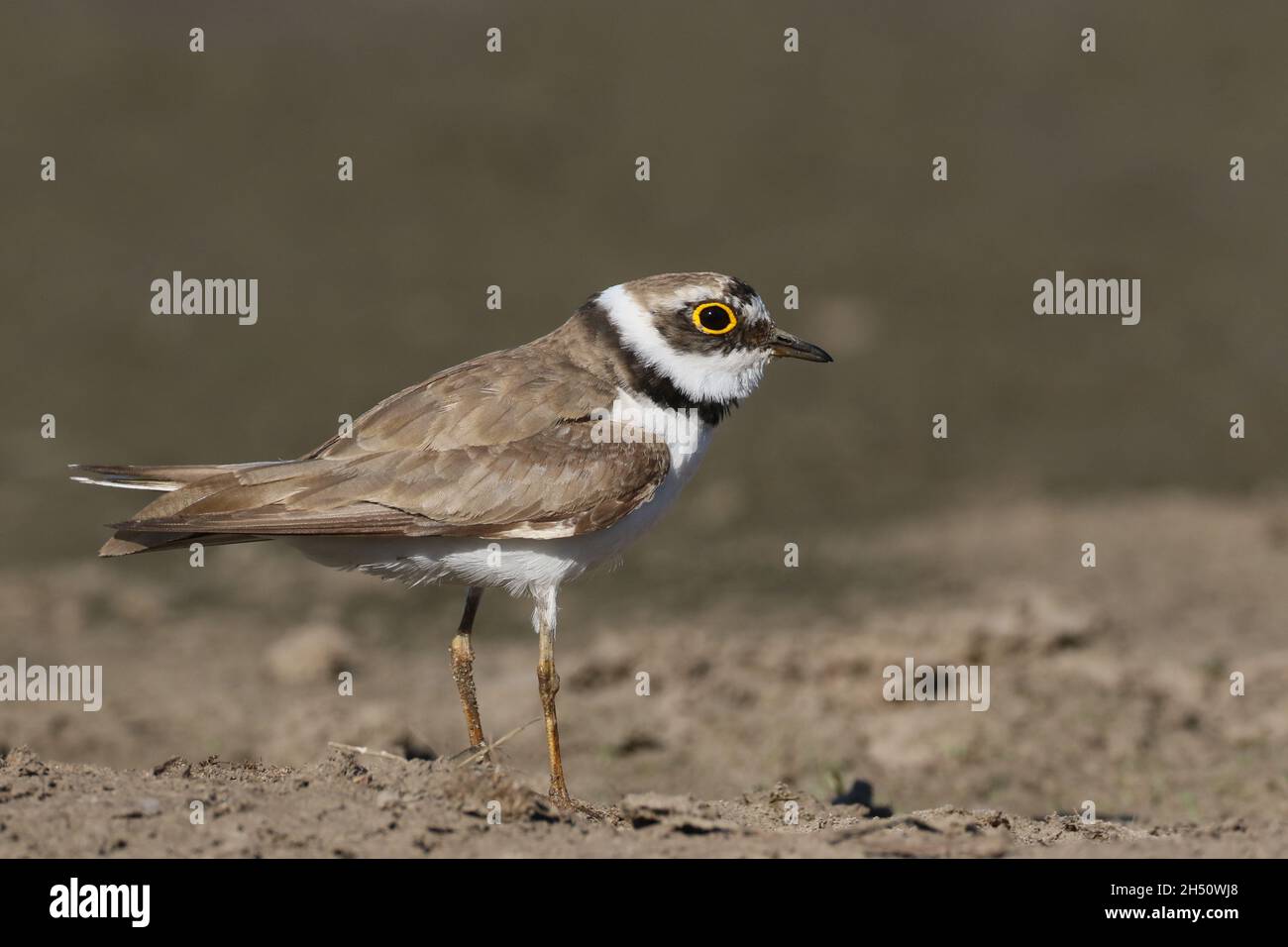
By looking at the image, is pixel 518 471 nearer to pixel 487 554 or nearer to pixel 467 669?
pixel 487 554

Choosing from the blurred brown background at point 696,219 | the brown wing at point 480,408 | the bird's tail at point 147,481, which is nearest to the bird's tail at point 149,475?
the bird's tail at point 147,481

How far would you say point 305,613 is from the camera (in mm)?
12773

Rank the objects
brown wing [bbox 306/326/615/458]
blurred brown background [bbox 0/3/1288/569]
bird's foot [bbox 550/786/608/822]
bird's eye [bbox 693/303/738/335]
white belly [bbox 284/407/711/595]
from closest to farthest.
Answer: bird's foot [bbox 550/786/608/822]
white belly [bbox 284/407/711/595]
brown wing [bbox 306/326/615/458]
bird's eye [bbox 693/303/738/335]
blurred brown background [bbox 0/3/1288/569]

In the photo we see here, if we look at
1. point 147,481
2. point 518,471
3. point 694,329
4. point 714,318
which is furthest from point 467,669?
point 714,318

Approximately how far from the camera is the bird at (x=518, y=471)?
696 centimetres

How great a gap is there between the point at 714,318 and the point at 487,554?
5.04ft

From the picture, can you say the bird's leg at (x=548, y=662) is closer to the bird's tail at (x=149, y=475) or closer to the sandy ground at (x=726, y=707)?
the sandy ground at (x=726, y=707)

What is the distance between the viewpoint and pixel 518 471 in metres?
7.05

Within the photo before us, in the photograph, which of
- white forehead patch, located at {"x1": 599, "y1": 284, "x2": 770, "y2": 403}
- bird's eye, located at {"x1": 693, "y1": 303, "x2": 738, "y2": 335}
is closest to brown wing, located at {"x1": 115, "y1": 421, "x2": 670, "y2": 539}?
white forehead patch, located at {"x1": 599, "y1": 284, "x2": 770, "y2": 403}

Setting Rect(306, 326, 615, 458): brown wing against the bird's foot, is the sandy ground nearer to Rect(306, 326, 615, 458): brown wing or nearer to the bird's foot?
the bird's foot

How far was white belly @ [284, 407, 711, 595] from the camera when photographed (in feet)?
23.2
